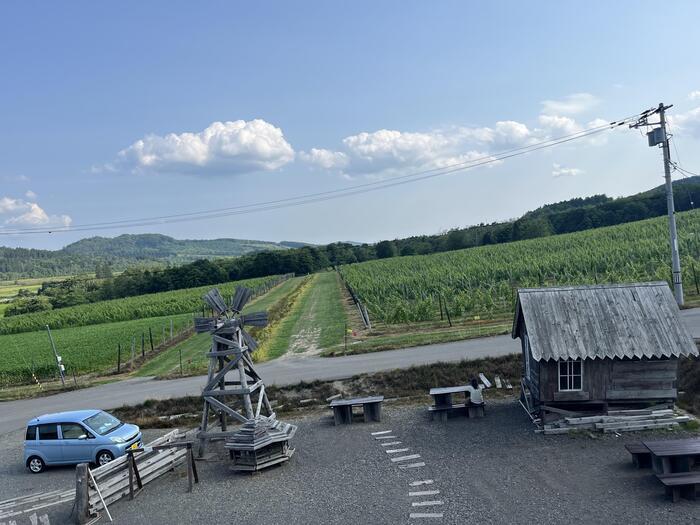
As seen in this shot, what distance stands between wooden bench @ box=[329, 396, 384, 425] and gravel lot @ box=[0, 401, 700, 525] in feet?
2.64

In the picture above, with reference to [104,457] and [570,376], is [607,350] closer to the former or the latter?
[570,376]

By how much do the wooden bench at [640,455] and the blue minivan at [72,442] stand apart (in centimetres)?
1385

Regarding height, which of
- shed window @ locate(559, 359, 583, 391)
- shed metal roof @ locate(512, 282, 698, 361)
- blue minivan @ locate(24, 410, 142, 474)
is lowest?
blue minivan @ locate(24, 410, 142, 474)

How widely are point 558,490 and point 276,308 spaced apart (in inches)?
1547

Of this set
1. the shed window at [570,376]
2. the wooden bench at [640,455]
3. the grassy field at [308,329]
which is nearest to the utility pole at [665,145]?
the shed window at [570,376]

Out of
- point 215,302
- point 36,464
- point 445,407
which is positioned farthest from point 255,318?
point 36,464

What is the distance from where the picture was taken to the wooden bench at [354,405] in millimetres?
17766

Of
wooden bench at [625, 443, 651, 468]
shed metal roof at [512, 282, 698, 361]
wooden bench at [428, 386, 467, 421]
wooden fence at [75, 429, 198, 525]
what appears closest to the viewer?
wooden bench at [625, 443, 651, 468]

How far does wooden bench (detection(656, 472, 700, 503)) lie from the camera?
10.8 meters

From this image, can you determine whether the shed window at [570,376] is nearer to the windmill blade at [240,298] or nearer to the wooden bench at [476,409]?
the wooden bench at [476,409]

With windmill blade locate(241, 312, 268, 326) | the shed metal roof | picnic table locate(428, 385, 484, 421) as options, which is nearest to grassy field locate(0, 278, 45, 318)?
windmill blade locate(241, 312, 268, 326)

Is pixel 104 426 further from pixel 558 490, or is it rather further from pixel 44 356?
Answer: pixel 44 356

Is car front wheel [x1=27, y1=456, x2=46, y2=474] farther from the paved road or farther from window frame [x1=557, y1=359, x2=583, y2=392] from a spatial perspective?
window frame [x1=557, y1=359, x2=583, y2=392]

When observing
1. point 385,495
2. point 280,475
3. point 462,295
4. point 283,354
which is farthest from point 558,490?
point 462,295
